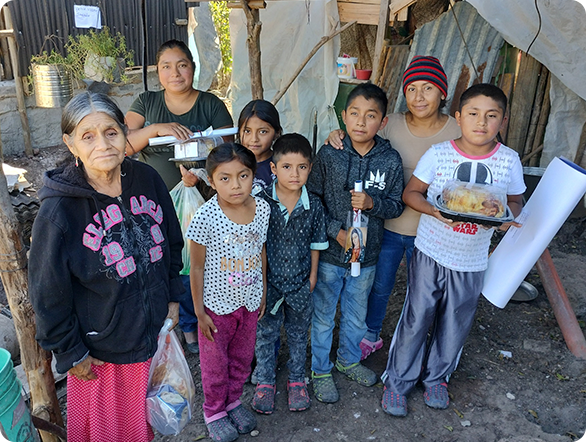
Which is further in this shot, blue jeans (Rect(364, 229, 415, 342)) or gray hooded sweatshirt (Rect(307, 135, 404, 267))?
blue jeans (Rect(364, 229, 415, 342))

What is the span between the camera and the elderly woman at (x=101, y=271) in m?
1.74

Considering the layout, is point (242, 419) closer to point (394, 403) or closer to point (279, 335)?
point (279, 335)

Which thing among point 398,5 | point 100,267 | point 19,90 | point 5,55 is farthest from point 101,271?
point 5,55

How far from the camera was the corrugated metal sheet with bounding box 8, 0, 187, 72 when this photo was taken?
7648 mm

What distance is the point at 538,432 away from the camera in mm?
2736

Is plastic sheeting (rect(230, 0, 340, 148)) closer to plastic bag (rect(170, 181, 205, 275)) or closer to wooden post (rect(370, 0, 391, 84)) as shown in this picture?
wooden post (rect(370, 0, 391, 84))

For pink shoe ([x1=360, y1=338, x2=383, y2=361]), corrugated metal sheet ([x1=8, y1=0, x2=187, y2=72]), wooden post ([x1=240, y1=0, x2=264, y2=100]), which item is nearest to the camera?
pink shoe ([x1=360, y1=338, x2=383, y2=361])

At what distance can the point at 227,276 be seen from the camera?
239cm

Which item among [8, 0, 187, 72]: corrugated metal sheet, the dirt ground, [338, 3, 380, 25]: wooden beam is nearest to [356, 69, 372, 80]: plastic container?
[338, 3, 380, 25]: wooden beam

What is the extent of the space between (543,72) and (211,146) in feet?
12.2

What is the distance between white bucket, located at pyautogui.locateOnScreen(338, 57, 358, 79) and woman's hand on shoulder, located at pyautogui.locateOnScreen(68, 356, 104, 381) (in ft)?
14.2

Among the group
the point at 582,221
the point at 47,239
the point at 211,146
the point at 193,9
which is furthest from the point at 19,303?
the point at 193,9

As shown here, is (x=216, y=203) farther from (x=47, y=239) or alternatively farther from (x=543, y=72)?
(x=543, y=72)

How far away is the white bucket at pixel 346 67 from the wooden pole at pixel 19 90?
5.24 meters
